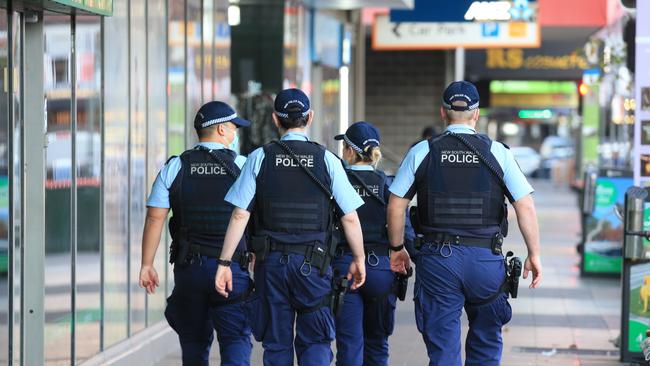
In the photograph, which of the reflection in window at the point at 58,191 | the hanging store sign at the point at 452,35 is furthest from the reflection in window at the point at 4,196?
the hanging store sign at the point at 452,35

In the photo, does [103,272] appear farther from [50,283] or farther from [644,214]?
[644,214]

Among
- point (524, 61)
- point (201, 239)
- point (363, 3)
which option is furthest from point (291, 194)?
point (524, 61)

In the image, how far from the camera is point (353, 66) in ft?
85.7

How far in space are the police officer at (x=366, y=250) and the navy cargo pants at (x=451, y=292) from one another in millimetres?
693

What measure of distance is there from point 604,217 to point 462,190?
32.7 ft

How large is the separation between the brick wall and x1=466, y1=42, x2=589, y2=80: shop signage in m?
2.46

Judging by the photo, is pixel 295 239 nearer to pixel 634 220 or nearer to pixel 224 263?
pixel 224 263

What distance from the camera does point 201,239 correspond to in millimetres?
7996

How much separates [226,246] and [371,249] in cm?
145

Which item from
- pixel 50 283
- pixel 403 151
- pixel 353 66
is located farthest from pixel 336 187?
pixel 403 151

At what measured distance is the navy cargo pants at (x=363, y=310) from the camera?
868cm

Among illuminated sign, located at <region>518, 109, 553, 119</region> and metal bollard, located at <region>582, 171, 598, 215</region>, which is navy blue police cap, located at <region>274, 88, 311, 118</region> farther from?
illuminated sign, located at <region>518, 109, 553, 119</region>

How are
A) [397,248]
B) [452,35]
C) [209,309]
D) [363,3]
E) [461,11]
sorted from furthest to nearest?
[452,35]
[461,11]
[363,3]
[397,248]
[209,309]

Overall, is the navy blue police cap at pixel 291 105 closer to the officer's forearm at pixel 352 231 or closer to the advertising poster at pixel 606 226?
the officer's forearm at pixel 352 231
